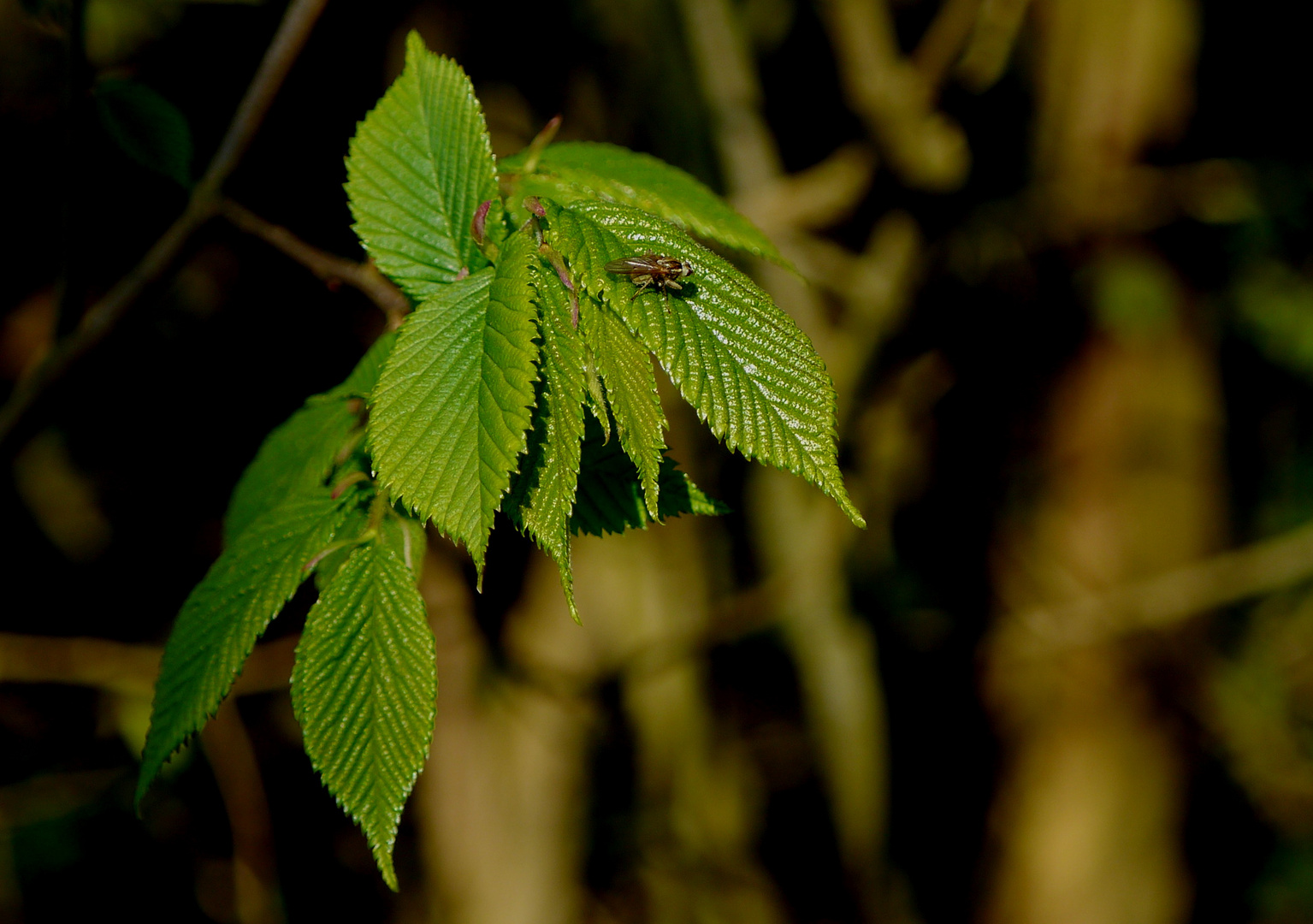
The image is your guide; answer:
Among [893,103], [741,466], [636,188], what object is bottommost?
[741,466]

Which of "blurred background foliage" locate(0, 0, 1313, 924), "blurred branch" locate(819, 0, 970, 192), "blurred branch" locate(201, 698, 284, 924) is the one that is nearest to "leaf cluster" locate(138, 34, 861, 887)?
"blurred background foliage" locate(0, 0, 1313, 924)

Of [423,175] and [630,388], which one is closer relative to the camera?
[630,388]

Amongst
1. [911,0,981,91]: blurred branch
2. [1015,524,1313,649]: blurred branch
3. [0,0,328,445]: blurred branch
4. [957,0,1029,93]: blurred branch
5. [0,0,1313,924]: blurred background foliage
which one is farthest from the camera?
[1015,524,1313,649]: blurred branch

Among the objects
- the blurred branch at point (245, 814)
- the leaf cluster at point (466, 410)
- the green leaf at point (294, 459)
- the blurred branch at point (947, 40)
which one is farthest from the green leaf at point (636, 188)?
the blurred branch at point (245, 814)

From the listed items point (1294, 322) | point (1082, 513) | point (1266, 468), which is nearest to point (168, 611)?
point (1082, 513)

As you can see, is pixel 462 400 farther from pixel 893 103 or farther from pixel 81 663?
pixel 81 663

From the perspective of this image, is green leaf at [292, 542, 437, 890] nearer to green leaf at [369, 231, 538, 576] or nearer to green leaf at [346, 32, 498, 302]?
green leaf at [369, 231, 538, 576]

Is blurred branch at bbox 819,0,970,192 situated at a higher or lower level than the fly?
higher

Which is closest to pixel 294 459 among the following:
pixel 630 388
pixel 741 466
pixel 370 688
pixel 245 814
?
pixel 370 688
